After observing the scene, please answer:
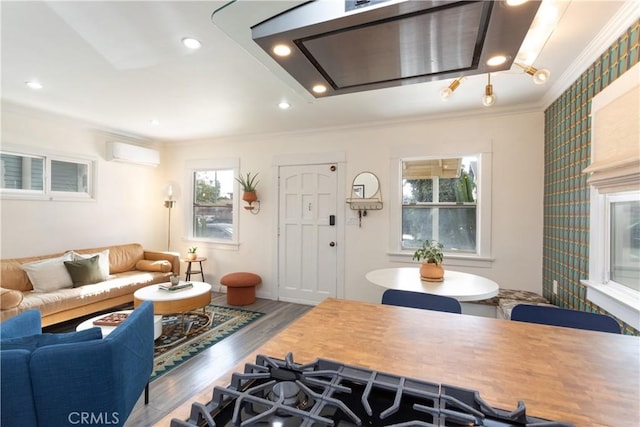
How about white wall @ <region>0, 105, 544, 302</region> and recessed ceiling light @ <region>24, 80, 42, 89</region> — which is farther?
white wall @ <region>0, 105, 544, 302</region>

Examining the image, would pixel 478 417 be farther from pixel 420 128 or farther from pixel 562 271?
pixel 420 128

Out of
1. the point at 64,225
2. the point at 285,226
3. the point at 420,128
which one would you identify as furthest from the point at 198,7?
the point at 64,225

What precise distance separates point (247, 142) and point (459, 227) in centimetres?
320

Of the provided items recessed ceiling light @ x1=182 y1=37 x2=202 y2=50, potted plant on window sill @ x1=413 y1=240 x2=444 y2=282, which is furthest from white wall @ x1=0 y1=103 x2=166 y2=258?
potted plant on window sill @ x1=413 y1=240 x2=444 y2=282

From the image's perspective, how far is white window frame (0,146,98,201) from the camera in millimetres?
3328

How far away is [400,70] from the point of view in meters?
0.84

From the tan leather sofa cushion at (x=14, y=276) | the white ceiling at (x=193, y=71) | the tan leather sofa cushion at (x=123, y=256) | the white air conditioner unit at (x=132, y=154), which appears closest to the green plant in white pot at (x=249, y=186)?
the white ceiling at (x=193, y=71)

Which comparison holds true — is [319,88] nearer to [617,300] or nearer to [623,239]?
[617,300]

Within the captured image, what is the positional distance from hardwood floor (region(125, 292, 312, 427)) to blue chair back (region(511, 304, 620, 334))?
4.99 ft

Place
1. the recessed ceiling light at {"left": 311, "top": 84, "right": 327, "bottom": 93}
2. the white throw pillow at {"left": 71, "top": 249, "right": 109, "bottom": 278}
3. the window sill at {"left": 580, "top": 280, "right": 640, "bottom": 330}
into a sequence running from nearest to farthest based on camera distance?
the recessed ceiling light at {"left": 311, "top": 84, "right": 327, "bottom": 93} → the window sill at {"left": 580, "top": 280, "right": 640, "bottom": 330} → the white throw pillow at {"left": 71, "top": 249, "right": 109, "bottom": 278}

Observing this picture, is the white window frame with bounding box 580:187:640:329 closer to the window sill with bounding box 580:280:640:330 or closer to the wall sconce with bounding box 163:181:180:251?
the window sill with bounding box 580:280:640:330

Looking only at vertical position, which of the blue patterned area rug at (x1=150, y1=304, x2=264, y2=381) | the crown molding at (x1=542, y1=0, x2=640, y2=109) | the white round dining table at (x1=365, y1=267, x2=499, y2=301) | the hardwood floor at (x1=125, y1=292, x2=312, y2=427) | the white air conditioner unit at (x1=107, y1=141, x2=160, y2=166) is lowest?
the hardwood floor at (x1=125, y1=292, x2=312, y2=427)

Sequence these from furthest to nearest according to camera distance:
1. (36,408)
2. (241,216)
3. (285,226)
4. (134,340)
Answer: (241,216)
(285,226)
(134,340)
(36,408)

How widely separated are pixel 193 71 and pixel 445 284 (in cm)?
258
